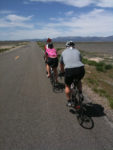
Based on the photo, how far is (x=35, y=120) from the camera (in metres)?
4.25

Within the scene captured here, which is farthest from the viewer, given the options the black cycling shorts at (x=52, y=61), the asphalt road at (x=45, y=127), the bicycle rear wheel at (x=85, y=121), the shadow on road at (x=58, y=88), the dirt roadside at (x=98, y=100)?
the shadow on road at (x=58, y=88)

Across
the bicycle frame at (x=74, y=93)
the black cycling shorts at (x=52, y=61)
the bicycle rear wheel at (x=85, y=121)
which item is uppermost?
the black cycling shorts at (x=52, y=61)

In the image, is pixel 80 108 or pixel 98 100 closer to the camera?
pixel 80 108

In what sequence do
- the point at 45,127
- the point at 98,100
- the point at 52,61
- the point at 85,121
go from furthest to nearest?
the point at 52,61 → the point at 98,100 → the point at 85,121 → the point at 45,127

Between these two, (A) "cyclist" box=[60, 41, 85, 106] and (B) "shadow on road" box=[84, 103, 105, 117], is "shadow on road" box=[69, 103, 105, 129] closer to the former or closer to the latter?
(B) "shadow on road" box=[84, 103, 105, 117]

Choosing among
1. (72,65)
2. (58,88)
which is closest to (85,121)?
(72,65)

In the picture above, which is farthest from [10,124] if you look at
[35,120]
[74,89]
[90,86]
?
[90,86]

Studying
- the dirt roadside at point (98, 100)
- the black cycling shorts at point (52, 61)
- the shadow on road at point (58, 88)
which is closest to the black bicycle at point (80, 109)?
the dirt roadside at point (98, 100)

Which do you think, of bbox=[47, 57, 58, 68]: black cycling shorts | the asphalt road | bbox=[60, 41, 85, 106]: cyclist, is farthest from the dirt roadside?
bbox=[47, 57, 58, 68]: black cycling shorts

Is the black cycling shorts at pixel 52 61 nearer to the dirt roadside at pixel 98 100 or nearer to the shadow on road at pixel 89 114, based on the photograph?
the dirt roadside at pixel 98 100

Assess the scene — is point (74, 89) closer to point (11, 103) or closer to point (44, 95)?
point (44, 95)

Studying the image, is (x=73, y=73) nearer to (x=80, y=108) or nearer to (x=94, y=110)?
(x=80, y=108)

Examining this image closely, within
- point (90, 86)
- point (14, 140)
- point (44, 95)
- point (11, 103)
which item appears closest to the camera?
point (14, 140)

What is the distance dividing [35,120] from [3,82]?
4775 mm
